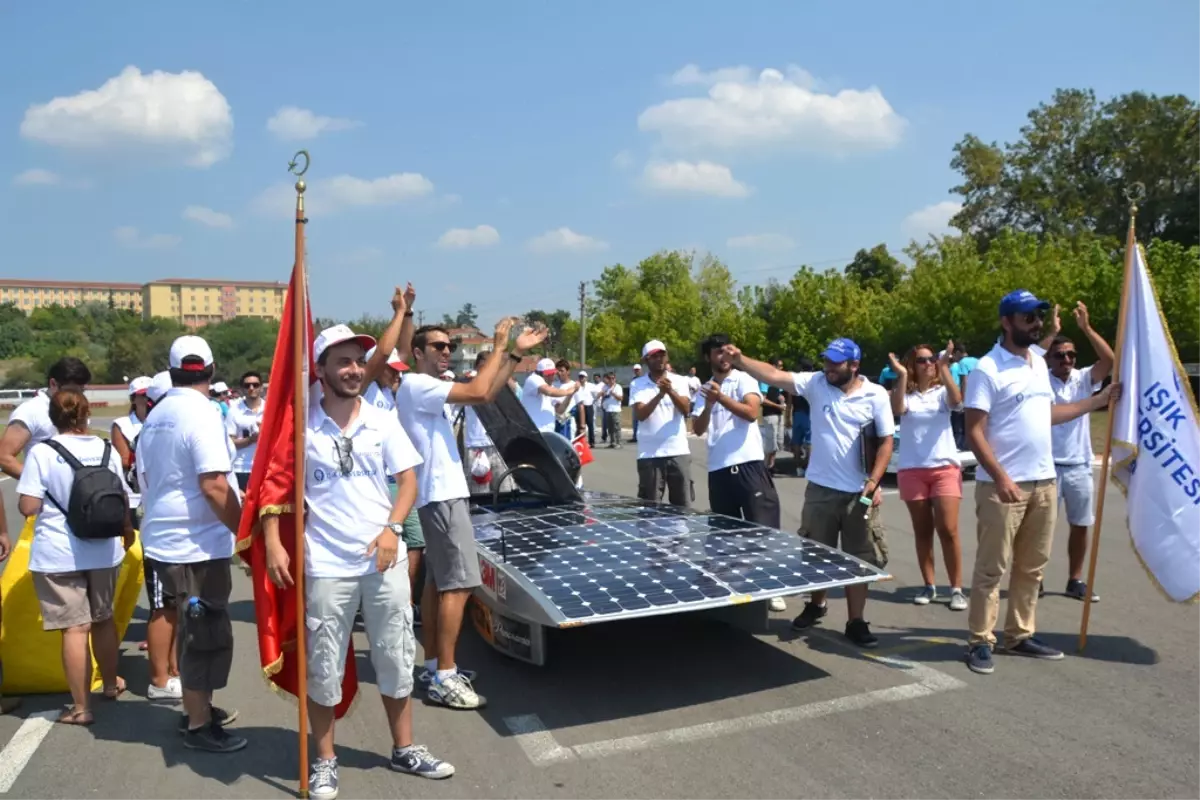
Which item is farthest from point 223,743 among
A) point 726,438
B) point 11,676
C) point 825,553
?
point 726,438

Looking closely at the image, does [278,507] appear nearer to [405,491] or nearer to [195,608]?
→ [405,491]

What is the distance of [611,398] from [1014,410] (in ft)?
56.4

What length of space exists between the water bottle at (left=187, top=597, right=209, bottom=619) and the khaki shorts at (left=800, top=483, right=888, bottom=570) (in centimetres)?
349

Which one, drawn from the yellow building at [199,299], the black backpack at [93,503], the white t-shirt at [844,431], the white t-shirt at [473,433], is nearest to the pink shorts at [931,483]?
the white t-shirt at [844,431]

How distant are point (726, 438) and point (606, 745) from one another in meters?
2.85

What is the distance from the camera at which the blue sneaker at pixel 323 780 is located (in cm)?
376

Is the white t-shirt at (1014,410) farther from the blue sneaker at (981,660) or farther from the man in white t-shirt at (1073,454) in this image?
the man in white t-shirt at (1073,454)

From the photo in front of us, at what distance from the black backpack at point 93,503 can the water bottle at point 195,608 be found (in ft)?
2.74

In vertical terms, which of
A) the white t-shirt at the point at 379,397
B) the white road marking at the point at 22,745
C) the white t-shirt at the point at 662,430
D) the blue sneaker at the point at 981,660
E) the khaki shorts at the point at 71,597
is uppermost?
the white t-shirt at the point at 379,397

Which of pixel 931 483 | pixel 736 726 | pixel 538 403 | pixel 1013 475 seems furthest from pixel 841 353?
pixel 538 403

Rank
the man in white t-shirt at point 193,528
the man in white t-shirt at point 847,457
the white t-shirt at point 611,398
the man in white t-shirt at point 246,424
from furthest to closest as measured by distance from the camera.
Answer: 1. the white t-shirt at point 611,398
2. the man in white t-shirt at point 246,424
3. the man in white t-shirt at point 847,457
4. the man in white t-shirt at point 193,528

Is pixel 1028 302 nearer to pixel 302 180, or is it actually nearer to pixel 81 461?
pixel 302 180

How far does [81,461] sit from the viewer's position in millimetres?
4887

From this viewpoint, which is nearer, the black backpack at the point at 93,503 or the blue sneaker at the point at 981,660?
the black backpack at the point at 93,503
